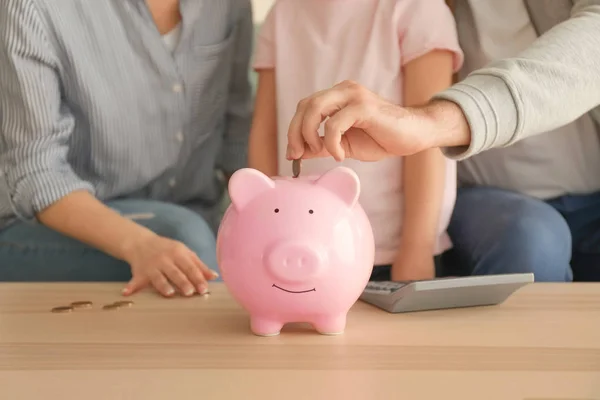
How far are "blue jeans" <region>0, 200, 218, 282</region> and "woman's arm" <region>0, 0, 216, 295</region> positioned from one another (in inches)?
2.1

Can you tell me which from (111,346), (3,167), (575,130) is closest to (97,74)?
(3,167)

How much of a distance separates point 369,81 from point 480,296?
1.09 ft

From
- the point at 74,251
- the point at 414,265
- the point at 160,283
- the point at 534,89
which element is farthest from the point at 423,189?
the point at 74,251

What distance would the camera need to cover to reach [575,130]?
92 centimetres

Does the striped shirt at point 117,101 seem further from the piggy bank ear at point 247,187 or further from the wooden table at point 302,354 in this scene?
the piggy bank ear at point 247,187

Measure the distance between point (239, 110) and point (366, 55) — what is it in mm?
282

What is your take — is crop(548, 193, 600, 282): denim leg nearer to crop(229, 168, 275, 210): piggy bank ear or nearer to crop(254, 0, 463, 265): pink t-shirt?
crop(254, 0, 463, 265): pink t-shirt

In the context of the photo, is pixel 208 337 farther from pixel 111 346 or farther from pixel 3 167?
pixel 3 167

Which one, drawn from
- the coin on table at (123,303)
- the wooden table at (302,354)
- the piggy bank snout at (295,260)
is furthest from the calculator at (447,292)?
the coin on table at (123,303)

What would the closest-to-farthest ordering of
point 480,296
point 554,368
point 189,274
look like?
point 554,368 < point 480,296 < point 189,274

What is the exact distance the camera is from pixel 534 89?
2.15 feet

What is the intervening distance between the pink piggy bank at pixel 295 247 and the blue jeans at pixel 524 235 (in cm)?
32

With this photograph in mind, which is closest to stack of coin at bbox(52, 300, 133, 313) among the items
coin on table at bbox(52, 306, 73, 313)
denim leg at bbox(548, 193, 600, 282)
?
coin on table at bbox(52, 306, 73, 313)

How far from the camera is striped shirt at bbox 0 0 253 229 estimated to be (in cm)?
88
